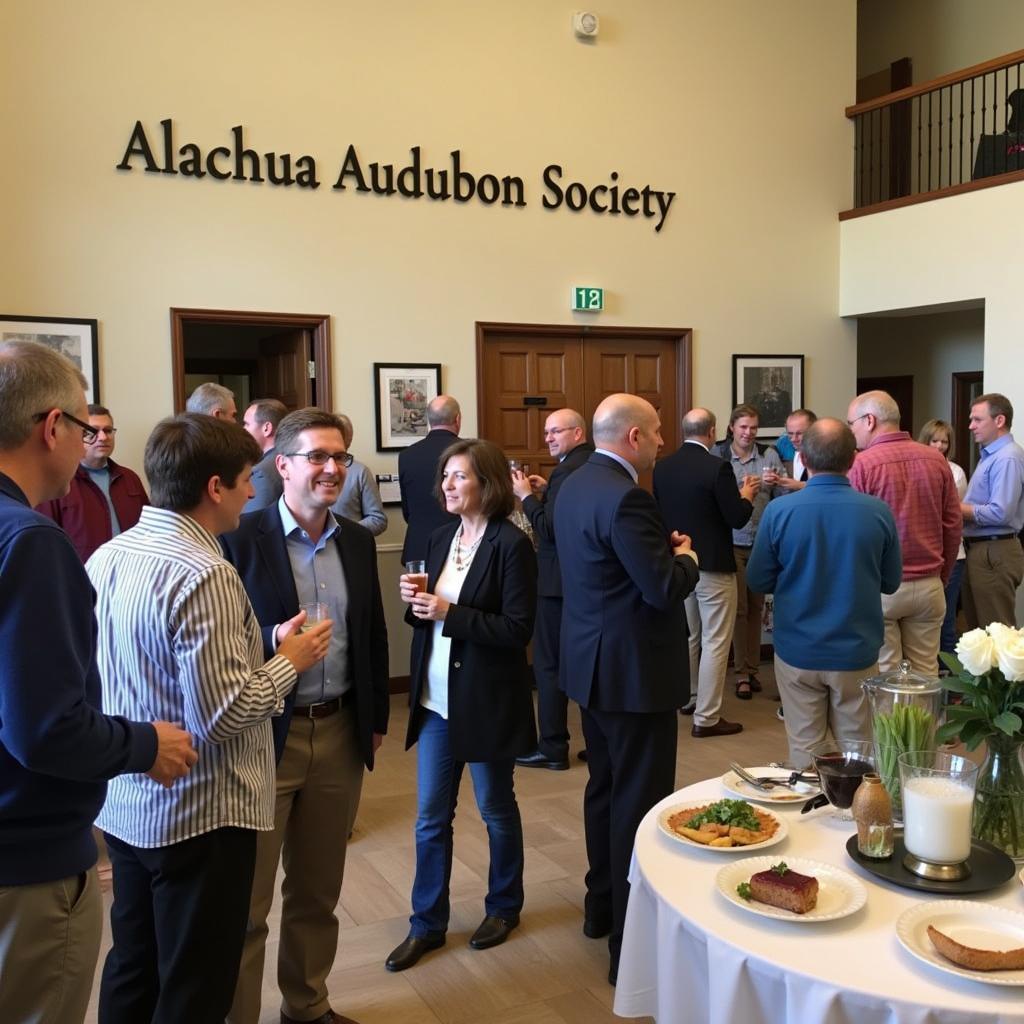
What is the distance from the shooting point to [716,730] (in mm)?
5664

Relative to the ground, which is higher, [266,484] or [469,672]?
[266,484]

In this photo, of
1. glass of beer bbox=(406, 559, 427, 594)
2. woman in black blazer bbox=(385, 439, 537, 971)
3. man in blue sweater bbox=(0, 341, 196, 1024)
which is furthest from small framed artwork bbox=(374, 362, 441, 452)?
man in blue sweater bbox=(0, 341, 196, 1024)

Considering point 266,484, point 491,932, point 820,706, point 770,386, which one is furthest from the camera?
point 770,386

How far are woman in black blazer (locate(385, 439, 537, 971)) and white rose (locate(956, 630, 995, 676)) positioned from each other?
1.37 metres

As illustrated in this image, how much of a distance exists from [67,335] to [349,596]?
3722 mm

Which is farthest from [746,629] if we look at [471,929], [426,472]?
[471,929]

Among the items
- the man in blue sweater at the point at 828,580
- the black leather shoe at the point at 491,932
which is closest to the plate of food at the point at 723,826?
the black leather shoe at the point at 491,932

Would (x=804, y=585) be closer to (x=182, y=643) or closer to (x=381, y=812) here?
(x=381, y=812)

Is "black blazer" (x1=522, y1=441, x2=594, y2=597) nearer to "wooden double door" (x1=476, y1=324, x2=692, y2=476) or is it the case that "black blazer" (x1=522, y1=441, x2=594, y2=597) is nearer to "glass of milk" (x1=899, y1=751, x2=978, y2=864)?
"wooden double door" (x1=476, y1=324, x2=692, y2=476)

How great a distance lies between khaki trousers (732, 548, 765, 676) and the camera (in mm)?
6719

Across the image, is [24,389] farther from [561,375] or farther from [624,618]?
[561,375]

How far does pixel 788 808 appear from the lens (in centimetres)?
228

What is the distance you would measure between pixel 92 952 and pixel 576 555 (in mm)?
1723

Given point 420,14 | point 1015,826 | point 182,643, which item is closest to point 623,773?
point 1015,826
